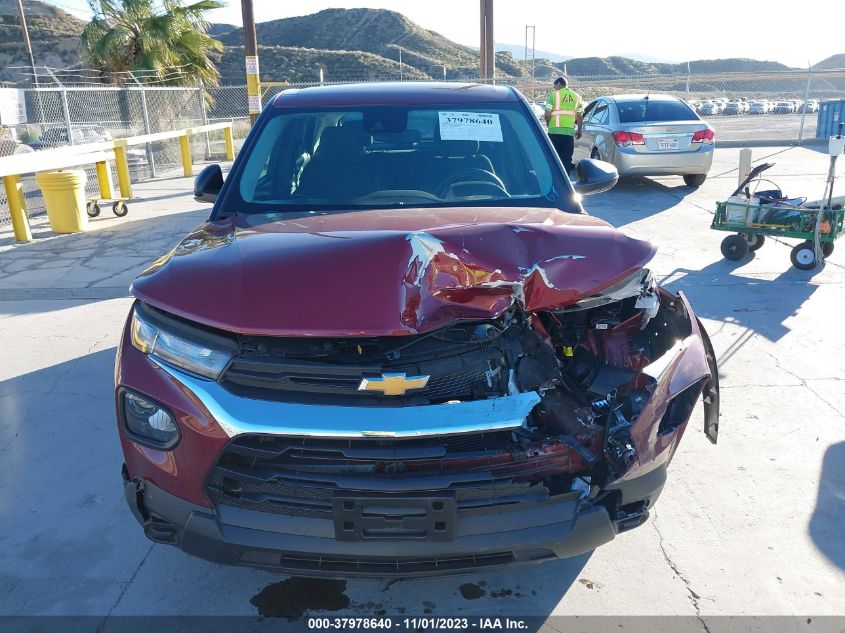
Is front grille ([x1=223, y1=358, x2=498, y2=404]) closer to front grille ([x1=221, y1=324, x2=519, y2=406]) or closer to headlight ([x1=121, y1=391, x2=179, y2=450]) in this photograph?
front grille ([x1=221, y1=324, x2=519, y2=406])

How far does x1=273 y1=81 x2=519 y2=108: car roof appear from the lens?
3.83 metres

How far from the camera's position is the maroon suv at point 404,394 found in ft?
6.86

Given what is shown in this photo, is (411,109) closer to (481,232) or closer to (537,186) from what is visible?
(537,186)

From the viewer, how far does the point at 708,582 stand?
2.69 meters

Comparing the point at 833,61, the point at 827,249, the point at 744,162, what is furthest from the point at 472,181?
the point at 833,61

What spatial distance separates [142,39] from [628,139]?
14.4 m

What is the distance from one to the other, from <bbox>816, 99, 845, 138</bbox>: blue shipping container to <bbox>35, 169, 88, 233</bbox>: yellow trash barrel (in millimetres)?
16808

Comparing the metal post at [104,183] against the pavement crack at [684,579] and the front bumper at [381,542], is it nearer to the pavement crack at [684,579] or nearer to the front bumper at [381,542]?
the front bumper at [381,542]

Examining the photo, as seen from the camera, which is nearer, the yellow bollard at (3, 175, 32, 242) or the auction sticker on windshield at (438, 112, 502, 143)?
the auction sticker on windshield at (438, 112, 502, 143)

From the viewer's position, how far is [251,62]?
47.6 feet

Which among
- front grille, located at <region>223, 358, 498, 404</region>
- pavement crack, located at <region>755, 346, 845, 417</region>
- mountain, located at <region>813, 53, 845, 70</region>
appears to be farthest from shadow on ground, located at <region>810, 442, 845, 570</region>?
mountain, located at <region>813, 53, 845, 70</region>

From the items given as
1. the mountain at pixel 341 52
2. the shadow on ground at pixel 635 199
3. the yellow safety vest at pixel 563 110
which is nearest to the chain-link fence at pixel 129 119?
the yellow safety vest at pixel 563 110

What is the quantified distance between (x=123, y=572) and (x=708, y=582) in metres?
2.30

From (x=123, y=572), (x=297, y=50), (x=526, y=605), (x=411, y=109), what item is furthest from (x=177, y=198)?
(x=297, y=50)
